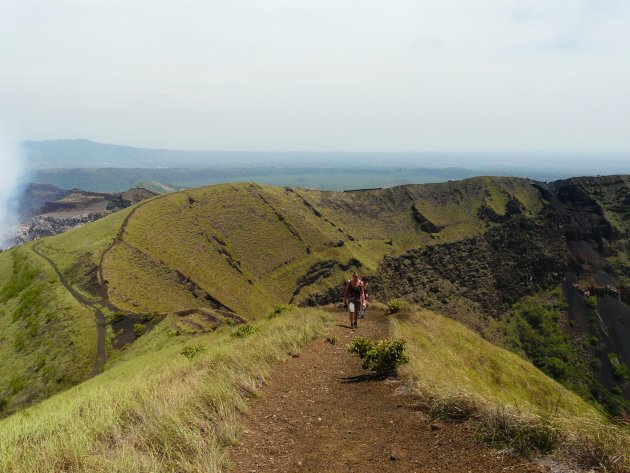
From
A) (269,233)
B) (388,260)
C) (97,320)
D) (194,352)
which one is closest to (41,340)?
(97,320)

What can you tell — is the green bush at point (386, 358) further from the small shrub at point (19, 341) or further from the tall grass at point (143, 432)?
the small shrub at point (19, 341)

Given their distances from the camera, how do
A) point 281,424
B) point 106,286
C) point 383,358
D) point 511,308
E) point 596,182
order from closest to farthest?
point 281,424, point 383,358, point 106,286, point 511,308, point 596,182

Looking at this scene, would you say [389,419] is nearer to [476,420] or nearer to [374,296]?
[476,420]

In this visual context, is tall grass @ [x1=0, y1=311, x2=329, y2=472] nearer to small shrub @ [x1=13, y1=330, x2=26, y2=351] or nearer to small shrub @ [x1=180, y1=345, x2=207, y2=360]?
small shrub @ [x1=180, y1=345, x2=207, y2=360]

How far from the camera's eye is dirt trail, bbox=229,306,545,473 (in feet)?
24.7

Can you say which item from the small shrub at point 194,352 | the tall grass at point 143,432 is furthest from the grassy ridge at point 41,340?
the tall grass at point 143,432

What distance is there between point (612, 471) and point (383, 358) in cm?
827

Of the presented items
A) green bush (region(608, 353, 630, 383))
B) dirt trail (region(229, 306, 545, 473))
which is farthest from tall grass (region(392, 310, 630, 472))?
green bush (region(608, 353, 630, 383))

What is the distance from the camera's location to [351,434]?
9195 mm

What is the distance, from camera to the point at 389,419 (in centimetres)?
989

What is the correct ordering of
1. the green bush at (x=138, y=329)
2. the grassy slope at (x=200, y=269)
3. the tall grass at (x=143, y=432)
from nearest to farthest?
the tall grass at (x=143, y=432) < the grassy slope at (x=200, y=269) < the green bush at (x=138, y=329)

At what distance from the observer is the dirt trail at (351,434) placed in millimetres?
7539

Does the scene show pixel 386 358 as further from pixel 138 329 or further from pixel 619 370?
pixel 619 370

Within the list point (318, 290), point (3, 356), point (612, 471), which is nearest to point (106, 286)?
point (3, 356)
